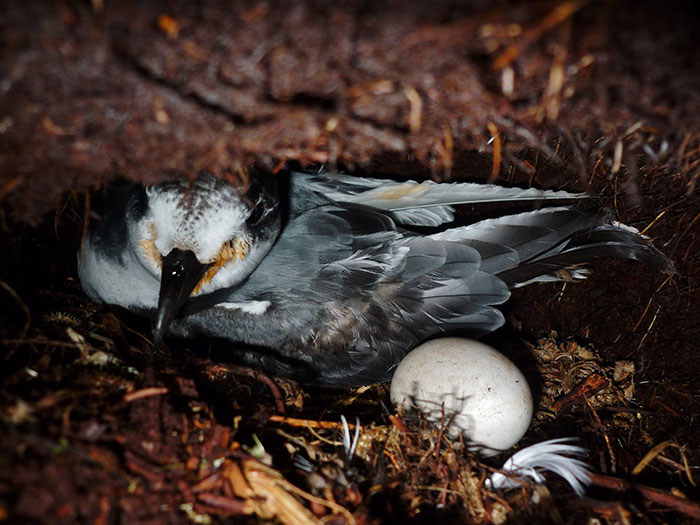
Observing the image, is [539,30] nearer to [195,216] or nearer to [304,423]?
[195,216]

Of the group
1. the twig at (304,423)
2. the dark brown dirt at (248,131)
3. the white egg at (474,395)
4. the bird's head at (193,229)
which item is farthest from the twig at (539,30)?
the twig at (304,423)

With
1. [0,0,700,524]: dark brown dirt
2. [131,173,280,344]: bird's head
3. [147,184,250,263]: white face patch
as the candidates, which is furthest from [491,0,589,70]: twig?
[147,184,250,263]: white face patch

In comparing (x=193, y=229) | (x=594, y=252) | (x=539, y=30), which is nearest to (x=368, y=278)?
(x=193, y=229)

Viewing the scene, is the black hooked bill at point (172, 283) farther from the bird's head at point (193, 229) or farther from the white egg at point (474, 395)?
the white egg at point (474, 395)

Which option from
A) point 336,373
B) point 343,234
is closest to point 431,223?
point 343,234

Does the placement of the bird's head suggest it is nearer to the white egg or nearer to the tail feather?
the white egg

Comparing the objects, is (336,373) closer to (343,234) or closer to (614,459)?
(343,234)
